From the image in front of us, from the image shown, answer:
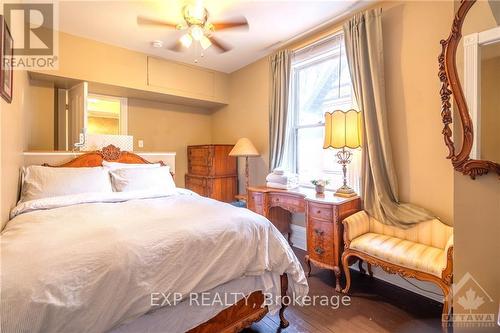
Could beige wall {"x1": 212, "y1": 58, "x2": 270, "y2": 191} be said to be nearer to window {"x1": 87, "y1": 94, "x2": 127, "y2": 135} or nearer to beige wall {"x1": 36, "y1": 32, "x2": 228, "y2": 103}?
beige wall {"x1": 36, "y1": 32, "x2": 228, "y2": 103}

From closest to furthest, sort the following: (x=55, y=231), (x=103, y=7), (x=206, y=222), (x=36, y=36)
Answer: (x=55, y=231)
(x=206, y=222)
(x=103, y=7)
(x=36, y=36)

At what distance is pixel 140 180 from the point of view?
2701 mm

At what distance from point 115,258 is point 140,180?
1.70 meters

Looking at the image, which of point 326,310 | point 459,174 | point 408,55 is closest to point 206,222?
point 326,310

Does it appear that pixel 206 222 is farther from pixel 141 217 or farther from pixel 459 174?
pixel 459 174

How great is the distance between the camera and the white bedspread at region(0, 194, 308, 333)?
0.94m

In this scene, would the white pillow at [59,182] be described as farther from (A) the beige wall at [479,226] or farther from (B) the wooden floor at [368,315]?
(A) the beige wall at [479,226]

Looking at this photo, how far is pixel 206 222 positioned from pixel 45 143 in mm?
3053

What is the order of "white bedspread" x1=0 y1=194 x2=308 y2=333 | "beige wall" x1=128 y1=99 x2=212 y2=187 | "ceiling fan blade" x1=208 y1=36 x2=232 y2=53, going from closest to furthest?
"white bedspread" x1=0 y1=194 x2=308 y2=333 → "ceiling fan blade" x1=208 y1=36 x2=232 y2=53 → "beige wall" x1=128 y1=99 x2=212 y2=187

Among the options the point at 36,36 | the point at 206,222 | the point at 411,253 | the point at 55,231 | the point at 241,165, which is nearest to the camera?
the point at 55,231

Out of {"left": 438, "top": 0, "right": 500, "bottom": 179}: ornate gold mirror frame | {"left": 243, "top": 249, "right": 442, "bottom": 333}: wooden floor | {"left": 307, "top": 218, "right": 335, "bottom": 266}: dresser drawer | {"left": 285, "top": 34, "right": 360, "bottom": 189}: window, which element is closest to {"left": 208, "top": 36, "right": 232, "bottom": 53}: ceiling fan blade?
{"left": 285, "top": 34, "right": 360, "bottom": 189}: window

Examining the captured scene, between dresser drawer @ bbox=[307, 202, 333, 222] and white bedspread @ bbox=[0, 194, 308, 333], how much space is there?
2.32ft

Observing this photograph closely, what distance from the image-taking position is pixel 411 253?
1.83 meters

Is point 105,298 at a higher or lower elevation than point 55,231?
lower
